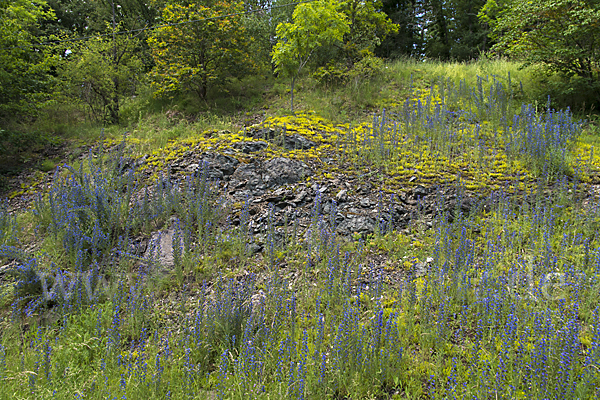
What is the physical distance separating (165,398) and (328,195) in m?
3.26

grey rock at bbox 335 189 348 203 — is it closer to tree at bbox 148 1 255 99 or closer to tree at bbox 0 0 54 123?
tree at bbox 148 1 255 99

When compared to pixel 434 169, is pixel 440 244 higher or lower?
lower

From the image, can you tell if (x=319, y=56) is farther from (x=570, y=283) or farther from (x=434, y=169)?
(x=570, y=283)

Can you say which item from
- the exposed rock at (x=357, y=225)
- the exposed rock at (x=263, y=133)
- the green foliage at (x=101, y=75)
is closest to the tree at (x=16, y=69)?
the green foliage at (x=101, y=75)

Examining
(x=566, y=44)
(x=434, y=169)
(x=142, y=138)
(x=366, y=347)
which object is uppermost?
(x=566, y=44)

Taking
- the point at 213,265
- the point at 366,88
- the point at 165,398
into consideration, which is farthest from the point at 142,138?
the point at 165,398

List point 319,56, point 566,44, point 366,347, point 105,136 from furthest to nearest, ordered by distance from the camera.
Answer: point 319,56
point 105,136
point 566,44
point 366,347

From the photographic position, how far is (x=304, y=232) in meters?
4.34

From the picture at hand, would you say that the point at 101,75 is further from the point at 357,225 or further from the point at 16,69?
the point at 357,225

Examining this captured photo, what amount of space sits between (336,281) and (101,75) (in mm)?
9190

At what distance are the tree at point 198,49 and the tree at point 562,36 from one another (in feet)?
23.2

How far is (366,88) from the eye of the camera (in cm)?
910

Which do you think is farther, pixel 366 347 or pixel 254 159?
pixel 254 159

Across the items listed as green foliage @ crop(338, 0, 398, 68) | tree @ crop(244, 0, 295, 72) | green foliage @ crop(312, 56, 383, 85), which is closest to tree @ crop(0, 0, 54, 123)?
tree @ crop(244, 0, 295, 72)
